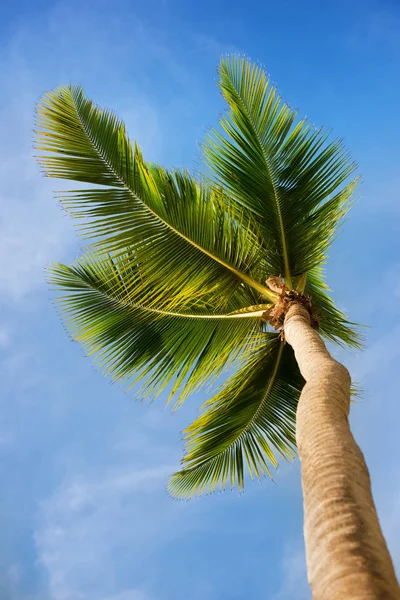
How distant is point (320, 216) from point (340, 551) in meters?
4.18

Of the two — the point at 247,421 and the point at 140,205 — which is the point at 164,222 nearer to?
the point at 140,205

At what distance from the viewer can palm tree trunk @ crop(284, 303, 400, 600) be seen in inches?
66.6

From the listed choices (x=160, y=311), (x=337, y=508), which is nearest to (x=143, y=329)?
(x=160, y=311)

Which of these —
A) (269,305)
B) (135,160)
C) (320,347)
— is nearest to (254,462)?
(269,305)

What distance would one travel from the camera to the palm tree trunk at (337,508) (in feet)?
5.55

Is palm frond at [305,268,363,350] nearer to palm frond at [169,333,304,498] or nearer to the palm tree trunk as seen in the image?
palm frond at [169,333,304,498]

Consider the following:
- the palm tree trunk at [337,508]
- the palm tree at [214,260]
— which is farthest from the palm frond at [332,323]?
the palm tree trunk at [337,508]

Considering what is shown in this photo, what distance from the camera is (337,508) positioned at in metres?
1.98

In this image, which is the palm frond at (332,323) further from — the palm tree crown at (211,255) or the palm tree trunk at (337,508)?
the palm tree trunk at (337,508)

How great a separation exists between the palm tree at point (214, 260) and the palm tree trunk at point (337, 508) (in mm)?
1740

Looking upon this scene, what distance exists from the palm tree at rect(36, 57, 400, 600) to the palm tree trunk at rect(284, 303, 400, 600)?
1.74 metres

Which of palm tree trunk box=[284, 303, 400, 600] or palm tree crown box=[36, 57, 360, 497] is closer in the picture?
palm tree trunk box=[284, 303, 400, 600]

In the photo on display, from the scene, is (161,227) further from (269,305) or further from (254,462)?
(254,462)

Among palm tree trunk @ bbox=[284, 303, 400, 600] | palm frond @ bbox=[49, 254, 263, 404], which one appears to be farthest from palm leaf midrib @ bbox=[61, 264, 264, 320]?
palm tree trunk @ bbox=[284, 303, 400, 600]
